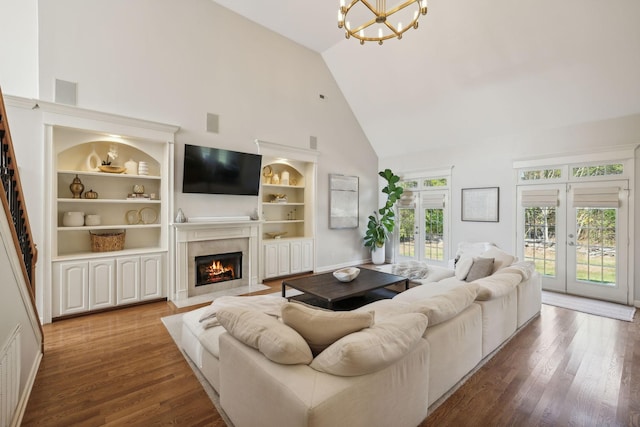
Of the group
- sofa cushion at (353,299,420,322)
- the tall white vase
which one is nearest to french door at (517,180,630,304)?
the tall white vase

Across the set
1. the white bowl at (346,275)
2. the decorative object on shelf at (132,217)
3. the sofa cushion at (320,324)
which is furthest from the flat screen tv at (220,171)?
the sofa cushion at (320,324)

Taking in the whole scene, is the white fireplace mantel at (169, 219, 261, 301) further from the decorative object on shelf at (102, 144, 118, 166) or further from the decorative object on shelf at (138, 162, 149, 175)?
the decorative object on shelf at (102, 144, 118, 166)

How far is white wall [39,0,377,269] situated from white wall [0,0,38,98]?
0.16m

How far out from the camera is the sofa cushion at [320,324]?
1666 millimetres

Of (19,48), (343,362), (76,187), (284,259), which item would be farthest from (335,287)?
(19,48)

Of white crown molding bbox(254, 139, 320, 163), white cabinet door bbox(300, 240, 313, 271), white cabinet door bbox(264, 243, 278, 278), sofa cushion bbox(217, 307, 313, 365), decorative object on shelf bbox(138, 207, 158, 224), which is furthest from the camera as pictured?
white cabinet door bbox(300, 240, 313, 271)

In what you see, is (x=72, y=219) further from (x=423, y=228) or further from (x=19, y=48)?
A: (x=423, y=228)

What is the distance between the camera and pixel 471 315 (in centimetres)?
241

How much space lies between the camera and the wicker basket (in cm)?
398

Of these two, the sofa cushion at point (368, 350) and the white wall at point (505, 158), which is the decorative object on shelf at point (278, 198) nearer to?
the white wall at point (505, 158)

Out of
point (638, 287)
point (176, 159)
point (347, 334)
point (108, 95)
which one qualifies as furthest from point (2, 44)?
point (638, 287)

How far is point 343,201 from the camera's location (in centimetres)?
687

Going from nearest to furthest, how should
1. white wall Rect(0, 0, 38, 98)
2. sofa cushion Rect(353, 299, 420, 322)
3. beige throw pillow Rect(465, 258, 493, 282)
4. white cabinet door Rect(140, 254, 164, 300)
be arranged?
1. sofa cushion Rect(353, 299, 420, 322)
2. white wall Rect(0, 0, 38, 98)
3. beige throw pillow Rect(465, 258, 493, 282)
4. white cabinet door Rect(140, 254, 164, 300)

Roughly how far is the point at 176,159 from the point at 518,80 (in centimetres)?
549
